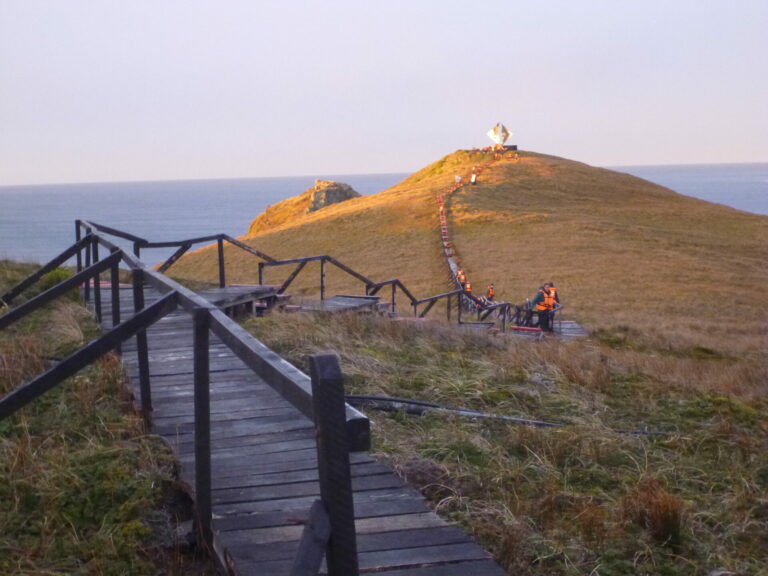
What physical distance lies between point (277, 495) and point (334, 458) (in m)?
1.69

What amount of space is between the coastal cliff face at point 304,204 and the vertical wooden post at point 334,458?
224ft

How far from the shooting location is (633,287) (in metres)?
30.9

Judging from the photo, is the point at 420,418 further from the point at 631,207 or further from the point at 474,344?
the point at 631,207

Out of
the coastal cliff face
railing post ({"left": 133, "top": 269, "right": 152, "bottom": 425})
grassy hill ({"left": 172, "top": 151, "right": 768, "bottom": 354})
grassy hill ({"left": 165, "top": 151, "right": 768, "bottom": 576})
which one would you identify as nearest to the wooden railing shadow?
railing post ({"left": 133, "top": 269, "right": 152, "bottom": 425})

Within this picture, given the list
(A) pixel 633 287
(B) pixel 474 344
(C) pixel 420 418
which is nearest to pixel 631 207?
(A) pixel 633 287

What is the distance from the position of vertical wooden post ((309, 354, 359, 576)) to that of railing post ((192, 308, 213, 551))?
4.19 feet

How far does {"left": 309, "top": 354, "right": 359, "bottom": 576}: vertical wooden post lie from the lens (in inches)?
85.7

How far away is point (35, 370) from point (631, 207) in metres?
51.9

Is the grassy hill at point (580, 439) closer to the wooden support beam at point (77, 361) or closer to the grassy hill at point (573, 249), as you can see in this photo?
the wooden support beam at point (77, 361)

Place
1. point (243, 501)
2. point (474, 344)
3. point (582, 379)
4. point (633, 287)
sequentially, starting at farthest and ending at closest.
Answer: point (633, 287), point (474, 344), point (582, 379), point (243, 501)

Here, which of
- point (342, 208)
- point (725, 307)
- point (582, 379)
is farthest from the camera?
point (342, 208)

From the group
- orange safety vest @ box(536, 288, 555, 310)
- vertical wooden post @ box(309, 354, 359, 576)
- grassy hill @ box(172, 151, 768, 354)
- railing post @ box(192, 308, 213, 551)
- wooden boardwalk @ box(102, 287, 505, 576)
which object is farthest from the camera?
grassy hill @ box(172, 151, 768, 354)

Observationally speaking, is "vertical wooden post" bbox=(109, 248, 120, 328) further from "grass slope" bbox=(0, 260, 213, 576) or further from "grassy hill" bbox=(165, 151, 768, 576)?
"grassy hill" bbox=(165, 151, 768, 576)

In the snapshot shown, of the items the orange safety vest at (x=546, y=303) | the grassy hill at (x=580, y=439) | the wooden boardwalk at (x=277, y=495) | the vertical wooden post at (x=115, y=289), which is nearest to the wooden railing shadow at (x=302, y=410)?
the wooden boardwalk at (x=277, y=495)
